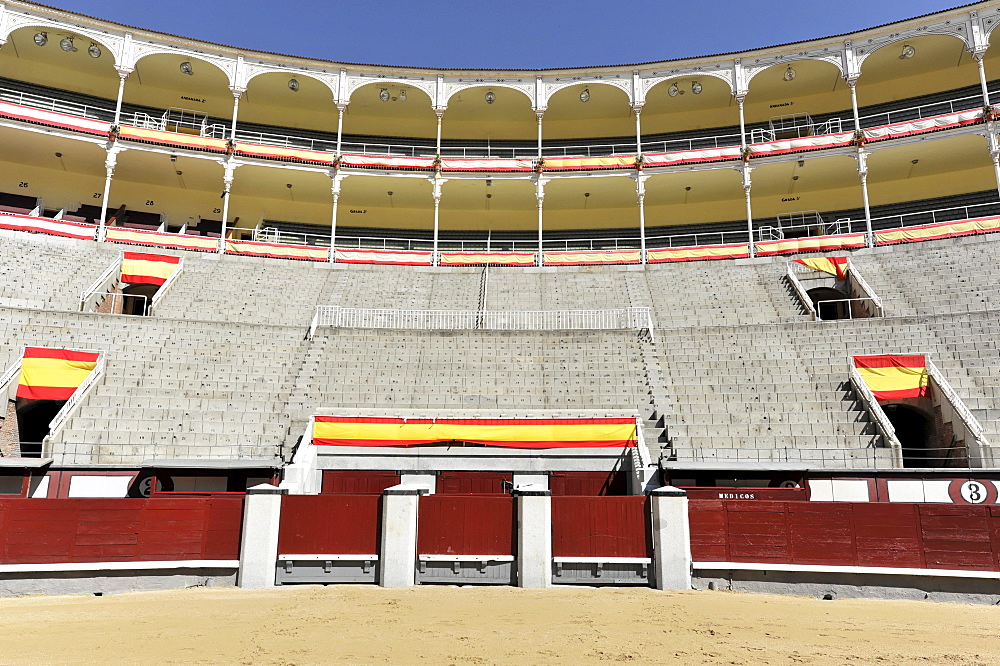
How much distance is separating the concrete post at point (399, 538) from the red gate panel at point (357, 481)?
4443 millimetres

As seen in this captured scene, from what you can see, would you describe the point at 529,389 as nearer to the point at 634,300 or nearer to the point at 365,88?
the point at 634,300

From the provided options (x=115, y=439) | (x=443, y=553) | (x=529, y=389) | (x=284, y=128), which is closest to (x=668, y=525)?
(x=443, y=553)

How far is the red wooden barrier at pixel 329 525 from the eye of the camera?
12.1m

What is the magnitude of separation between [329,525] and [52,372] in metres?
10.9

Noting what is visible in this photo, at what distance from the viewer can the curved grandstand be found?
16812 mm

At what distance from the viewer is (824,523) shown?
1188 centimetres

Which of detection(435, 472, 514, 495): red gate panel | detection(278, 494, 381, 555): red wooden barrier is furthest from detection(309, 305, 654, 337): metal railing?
detection(278, 494, 381, 555): red wooden barrier

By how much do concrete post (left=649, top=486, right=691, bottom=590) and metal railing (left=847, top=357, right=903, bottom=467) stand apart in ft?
21.1

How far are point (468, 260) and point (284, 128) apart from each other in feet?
45.9

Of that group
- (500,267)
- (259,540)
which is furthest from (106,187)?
(259,540)

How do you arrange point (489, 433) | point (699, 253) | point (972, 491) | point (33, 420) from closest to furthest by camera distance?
point (972, 491), point (489, 433), point (33, 420), point (699, 253)

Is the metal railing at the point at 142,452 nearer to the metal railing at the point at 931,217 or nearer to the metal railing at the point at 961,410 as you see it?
the metal railing at the point at 961,410

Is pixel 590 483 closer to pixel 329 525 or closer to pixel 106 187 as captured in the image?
pixel 329 525

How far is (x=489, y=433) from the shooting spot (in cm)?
1709
